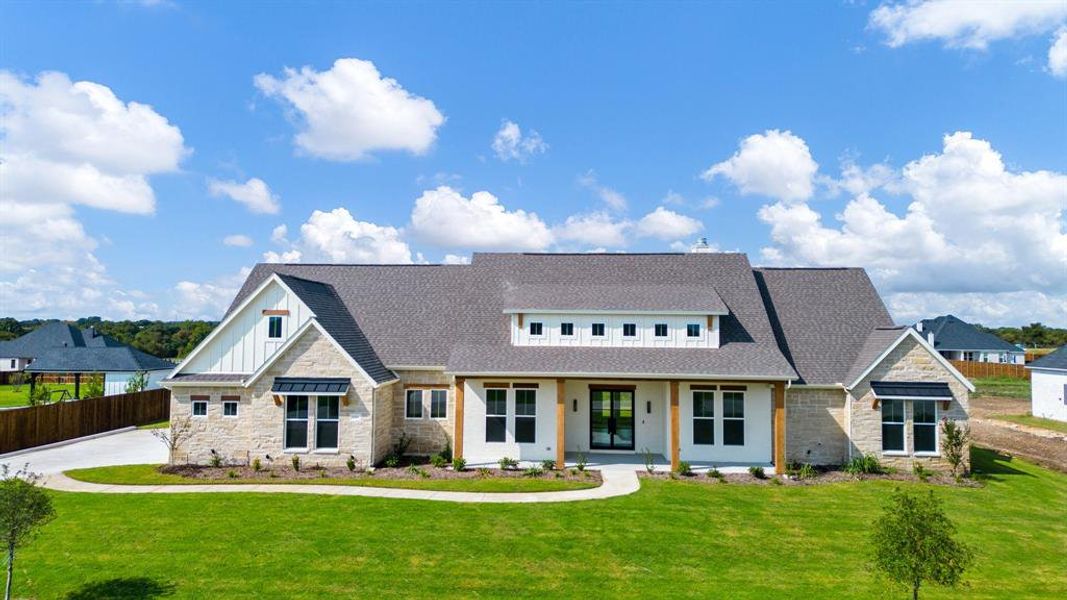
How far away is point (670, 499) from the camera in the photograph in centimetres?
1625

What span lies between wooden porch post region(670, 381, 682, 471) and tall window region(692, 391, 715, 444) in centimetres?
136

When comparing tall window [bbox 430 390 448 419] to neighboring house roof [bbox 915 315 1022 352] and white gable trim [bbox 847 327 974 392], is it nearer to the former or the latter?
white gable trim [bbox 847 327 974 392]

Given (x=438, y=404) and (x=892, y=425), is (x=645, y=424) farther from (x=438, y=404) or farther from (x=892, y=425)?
(x=892, y=425)

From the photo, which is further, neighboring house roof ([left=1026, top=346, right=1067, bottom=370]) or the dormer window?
neighboring house roof ([left=1026, top=346, right=1067, bottom=370])

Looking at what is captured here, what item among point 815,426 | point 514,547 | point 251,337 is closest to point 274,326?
point 251,337

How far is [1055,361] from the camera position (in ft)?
116

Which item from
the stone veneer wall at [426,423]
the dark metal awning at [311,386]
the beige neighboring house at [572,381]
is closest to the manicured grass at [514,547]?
the beige neighboring house at [572,381]

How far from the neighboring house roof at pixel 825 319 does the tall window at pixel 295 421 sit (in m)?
18.0

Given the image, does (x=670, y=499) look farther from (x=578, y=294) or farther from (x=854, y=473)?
(x=578, y=294)

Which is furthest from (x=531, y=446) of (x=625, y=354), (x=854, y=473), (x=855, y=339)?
(x=855, y=339)

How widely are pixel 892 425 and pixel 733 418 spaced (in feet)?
17.9

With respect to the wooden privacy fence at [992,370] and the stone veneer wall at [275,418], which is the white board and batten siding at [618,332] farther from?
the wooden privacy fence at [992,370]

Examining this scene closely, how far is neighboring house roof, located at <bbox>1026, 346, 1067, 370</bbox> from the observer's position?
34.6m

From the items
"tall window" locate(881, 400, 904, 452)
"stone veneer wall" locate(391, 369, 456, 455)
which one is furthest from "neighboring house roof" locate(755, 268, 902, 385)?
"stone veneer wall" locate(391, 369, 456, 455)
